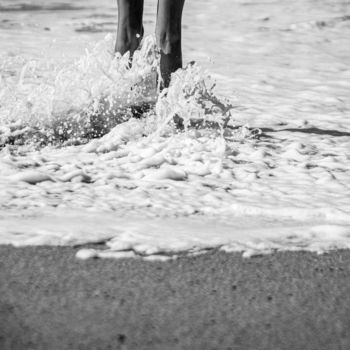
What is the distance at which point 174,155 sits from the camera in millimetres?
2908

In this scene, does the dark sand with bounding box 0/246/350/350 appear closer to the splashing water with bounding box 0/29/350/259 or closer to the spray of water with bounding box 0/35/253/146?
the splashing water with bounding box 0/29/350/259

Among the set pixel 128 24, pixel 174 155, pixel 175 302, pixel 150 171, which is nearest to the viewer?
pixel 175 302

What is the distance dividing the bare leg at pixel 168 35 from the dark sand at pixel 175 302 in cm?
147

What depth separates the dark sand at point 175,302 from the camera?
4.95 feet

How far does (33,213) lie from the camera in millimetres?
2211

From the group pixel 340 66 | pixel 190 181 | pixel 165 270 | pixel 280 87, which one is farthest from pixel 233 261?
pixel 340 66

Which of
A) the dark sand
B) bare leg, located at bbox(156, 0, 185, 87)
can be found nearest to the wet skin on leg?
bare leg, located at bbox(156, 0, 185, 87)

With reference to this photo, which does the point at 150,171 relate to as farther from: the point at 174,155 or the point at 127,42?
the point at 127,42

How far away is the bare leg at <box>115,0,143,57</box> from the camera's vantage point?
11.0 ft

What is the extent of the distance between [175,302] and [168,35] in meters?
1.77

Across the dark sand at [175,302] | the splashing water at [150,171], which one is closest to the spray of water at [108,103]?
the splashing water at [150,171]

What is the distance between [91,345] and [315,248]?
0.76 meters

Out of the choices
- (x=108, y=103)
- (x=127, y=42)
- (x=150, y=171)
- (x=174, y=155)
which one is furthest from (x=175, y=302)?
(x=127, y=42)

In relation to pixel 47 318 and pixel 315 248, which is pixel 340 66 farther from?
pixel 47 318
